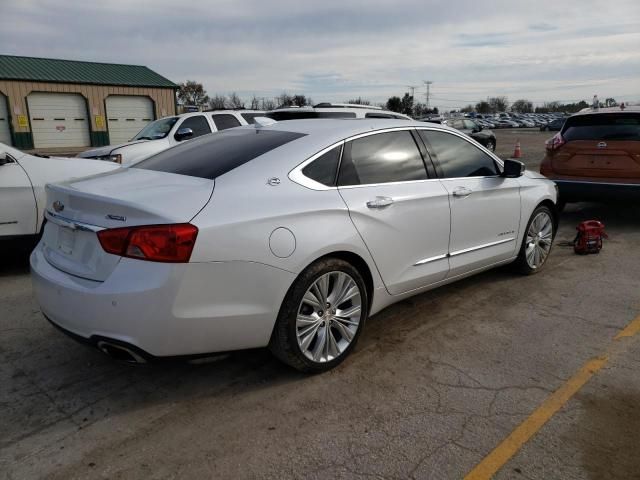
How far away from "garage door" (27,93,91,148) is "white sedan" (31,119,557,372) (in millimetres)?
29974

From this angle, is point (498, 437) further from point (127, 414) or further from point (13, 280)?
point (13, 280)

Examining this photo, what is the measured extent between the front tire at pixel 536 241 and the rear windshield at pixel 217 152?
2766 millimetres

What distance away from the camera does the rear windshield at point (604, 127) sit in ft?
24.1

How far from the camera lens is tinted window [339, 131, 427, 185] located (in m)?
3.63

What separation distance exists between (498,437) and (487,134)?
22.3 meters

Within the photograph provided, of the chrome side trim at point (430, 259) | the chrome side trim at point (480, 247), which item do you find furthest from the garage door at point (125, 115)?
the chrome side trim at point (430, 259)

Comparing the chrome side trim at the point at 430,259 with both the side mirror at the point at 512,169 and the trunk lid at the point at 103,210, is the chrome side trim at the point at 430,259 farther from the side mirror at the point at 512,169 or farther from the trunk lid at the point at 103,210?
the trunk lid at the point at 103,210

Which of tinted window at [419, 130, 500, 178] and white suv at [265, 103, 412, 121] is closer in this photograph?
tinted window at [419, 130, 500, 178]

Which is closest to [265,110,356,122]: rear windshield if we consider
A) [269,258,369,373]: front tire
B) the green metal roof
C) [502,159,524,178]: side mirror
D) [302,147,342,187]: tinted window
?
[502,159,524,178]: side mirror

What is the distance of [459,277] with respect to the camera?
447 cm

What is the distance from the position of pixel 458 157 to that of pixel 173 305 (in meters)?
2.83

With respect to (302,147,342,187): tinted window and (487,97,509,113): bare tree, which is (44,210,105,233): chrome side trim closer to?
(302,147,342,187): tinted window

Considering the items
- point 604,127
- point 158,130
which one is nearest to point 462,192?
point 604,127

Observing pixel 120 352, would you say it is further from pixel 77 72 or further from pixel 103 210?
pixel 77 72
